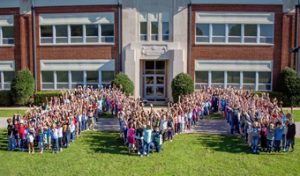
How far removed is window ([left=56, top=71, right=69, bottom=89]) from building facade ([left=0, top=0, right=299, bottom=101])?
89mm

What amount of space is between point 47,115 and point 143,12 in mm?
16303

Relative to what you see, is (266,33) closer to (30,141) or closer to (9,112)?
(9,112)

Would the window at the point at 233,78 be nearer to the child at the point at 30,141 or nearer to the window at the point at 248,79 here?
the window at the point at 248,79

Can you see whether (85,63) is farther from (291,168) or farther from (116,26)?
(291,168)

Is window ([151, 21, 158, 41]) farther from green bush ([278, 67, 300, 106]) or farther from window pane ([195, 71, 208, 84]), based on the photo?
→ green bush ([278, 67, 300, 106])

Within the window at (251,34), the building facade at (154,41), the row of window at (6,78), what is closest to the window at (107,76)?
the building facade at (154,41)

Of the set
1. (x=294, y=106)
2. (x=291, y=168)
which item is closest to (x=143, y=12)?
(x=294, y=106)

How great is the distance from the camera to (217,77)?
30969 millimetres

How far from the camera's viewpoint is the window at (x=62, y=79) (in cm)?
3183

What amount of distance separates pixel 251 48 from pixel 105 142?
59.5ft

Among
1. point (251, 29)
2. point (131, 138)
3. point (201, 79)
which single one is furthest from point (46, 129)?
point (251, 29)

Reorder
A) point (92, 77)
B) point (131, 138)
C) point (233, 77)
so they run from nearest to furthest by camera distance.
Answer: point (131, 138)
point (233, 77)
point (92, 77)

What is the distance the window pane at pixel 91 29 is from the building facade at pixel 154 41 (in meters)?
0.09

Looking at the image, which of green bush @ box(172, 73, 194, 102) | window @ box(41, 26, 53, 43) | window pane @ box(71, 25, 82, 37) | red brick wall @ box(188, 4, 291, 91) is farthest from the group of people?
red brick wall @ box(188, 4, 291, 91)
